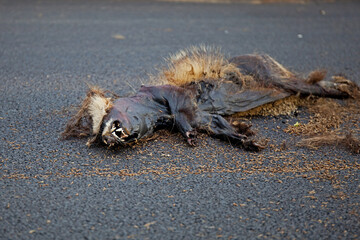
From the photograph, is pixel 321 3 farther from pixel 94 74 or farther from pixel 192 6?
pixel 94 74

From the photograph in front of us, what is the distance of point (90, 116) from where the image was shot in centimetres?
397

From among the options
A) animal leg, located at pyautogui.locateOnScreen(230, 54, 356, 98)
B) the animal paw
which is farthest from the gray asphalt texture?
animal leg, located at pyautogui.locateOnScreen(230, 54, 356, 98)

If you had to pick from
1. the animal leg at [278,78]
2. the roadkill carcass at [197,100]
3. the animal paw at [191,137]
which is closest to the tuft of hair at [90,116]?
the roadkill carcass at [197,100]

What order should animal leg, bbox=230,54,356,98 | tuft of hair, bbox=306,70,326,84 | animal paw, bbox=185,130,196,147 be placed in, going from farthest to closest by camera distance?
tuft of hair, bbox=306,70,326,84 < animal leg, bbox=230,54,356,98 < animal paw, bbox=185,130,196,147

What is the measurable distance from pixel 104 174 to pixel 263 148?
1401 mm

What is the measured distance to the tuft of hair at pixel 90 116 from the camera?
12.4 ft

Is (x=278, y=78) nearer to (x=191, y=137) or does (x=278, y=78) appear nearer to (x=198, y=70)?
(x=198, y=70)

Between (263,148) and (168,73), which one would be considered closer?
(263,148)

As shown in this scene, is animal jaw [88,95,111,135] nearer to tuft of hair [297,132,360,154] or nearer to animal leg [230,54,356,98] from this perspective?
animal leg [230,54,356,98]

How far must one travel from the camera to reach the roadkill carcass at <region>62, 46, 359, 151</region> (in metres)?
3.77

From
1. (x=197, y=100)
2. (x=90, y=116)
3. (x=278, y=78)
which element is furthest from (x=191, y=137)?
(x=278, y=78)

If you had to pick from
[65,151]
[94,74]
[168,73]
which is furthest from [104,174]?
[94,74]

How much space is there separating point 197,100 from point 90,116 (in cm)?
101

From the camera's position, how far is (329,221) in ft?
9.59
